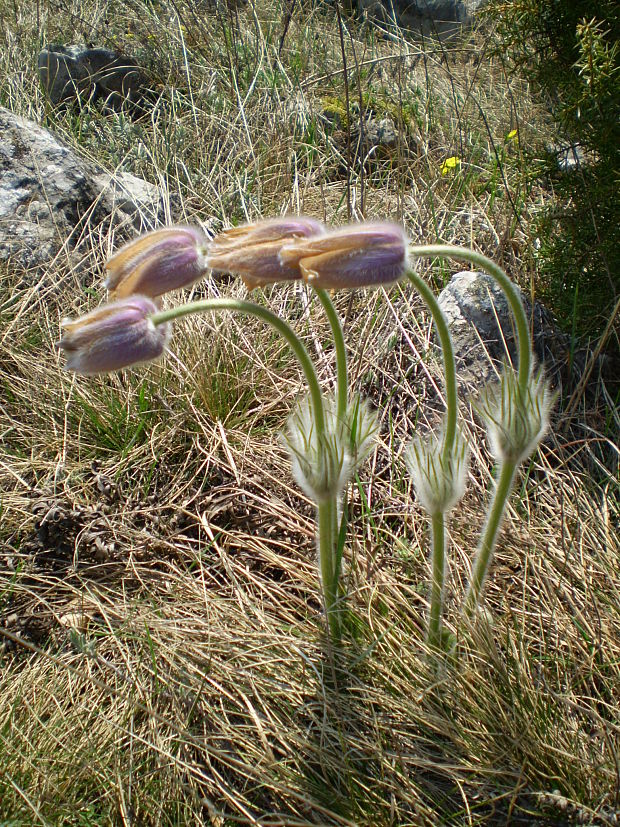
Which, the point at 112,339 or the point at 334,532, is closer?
the point at 112,339

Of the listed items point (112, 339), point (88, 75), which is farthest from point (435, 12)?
point (112, 339)

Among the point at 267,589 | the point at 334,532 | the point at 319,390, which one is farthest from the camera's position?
the point at 267,589

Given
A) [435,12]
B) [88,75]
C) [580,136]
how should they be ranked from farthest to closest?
[435,12] → [88,75] → [580,136]

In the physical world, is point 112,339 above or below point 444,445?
above

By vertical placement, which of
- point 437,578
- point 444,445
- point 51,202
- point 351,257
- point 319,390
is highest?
point 351,257

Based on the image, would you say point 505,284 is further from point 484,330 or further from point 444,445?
point 484,330
